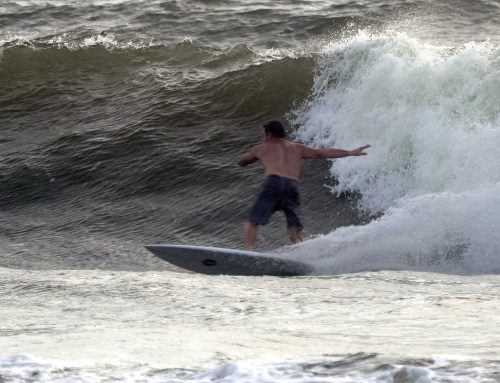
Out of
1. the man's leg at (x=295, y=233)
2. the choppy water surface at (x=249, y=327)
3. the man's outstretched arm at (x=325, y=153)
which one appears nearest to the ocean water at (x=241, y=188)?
the choppy water surface at (x=249, y=327)

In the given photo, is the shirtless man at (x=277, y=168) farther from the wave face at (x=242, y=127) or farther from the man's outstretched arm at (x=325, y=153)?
the wave face at (x=242, y=127)

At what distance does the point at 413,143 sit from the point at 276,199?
113 inches

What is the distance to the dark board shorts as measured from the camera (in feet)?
30.1

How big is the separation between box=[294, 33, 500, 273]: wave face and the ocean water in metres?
0.03

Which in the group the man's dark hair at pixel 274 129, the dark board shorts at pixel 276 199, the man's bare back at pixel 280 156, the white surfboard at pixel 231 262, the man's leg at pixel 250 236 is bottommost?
the white surfboard at pixel 231 262

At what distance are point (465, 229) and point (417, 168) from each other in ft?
9.62

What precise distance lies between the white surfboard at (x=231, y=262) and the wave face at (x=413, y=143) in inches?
14.2

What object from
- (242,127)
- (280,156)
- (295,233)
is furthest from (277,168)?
(242,127)

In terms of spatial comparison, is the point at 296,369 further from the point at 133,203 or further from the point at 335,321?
the point at 133,203

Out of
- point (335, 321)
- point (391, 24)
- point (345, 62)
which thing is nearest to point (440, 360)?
point (335, 321)

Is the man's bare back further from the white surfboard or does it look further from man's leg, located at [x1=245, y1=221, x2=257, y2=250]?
the white surfboard

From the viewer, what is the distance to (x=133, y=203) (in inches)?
477

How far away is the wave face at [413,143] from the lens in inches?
321

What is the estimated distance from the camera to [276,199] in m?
9.21
